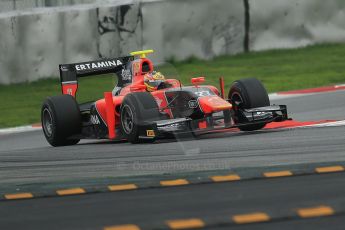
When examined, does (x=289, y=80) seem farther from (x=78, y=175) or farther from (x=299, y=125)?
(x=78, y=175)

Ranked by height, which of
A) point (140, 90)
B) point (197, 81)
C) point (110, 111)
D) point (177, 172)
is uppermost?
point (197, 81)

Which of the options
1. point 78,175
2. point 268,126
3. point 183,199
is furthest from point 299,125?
point 183,199

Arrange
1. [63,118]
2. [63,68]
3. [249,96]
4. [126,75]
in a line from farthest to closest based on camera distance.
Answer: [63,68] → [126,75] → [63,118] → [249,96]

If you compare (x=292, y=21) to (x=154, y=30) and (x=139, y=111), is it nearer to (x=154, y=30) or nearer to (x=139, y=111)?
(x=154, y=30)

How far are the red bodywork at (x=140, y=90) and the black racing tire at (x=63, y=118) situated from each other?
1.23ft

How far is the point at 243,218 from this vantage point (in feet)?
21.0

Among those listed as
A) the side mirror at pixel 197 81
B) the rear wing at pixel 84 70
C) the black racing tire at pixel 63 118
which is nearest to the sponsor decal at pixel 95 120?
the black racing tire at pixel 63 118

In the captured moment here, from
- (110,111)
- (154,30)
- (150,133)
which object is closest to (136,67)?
(110,111)

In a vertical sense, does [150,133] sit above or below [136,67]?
below

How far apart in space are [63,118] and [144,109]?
1.79m

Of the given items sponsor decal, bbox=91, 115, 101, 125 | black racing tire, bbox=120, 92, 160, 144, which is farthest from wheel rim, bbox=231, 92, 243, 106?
sponsor decal, bbox=91, 115, 101, 125

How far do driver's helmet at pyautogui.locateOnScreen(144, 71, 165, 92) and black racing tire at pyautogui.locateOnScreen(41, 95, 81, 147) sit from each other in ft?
3.51

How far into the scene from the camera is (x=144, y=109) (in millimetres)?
12375

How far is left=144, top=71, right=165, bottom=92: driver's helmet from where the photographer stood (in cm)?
1342
